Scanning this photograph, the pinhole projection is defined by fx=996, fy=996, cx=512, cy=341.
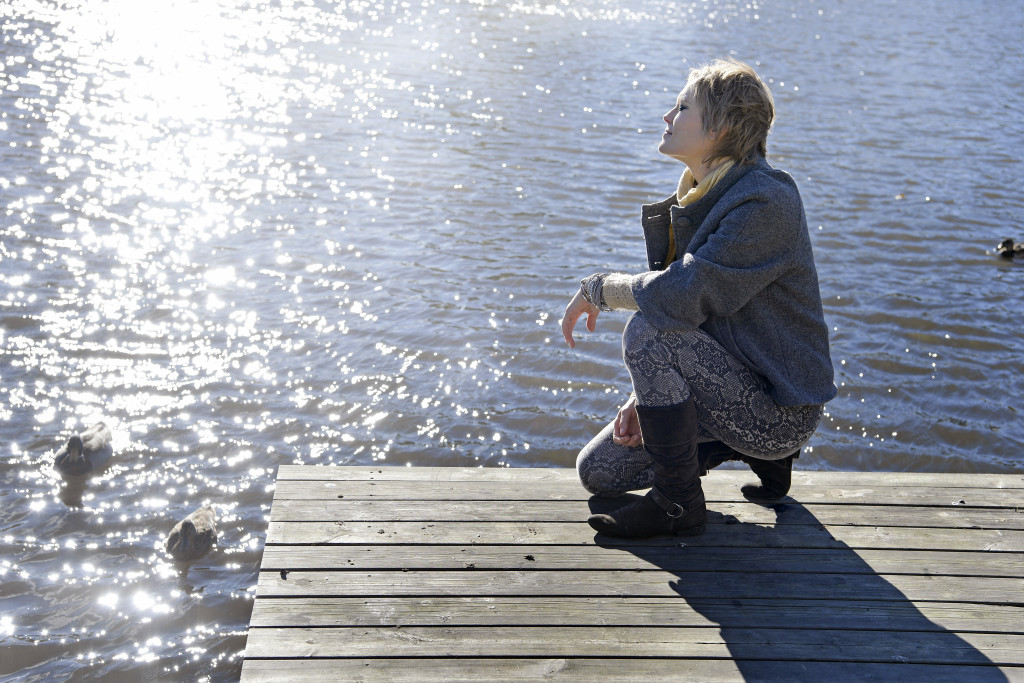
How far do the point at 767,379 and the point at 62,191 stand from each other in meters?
8.54

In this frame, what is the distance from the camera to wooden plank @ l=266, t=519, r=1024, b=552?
3.81 metres

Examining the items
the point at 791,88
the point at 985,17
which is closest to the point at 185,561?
the point at 791,88

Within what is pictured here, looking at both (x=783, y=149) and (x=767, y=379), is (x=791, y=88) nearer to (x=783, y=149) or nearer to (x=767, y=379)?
(x=783, y=149)

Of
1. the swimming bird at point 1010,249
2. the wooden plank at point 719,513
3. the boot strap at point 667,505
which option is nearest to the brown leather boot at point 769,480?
the wooden plank at point 719,513

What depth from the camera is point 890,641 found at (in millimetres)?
3273

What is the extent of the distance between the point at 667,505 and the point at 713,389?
49 cm

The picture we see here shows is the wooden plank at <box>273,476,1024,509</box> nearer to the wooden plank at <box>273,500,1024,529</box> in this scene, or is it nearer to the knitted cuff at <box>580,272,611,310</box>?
the wooden plank at <box>273,500,1024,529</box>

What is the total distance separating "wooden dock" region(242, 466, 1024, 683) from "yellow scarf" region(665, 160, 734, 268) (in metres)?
1.11

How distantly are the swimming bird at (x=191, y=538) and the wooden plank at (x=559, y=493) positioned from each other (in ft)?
3.54

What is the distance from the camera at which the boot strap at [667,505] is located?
3.74 meters

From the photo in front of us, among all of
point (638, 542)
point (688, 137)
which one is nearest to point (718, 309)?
point (688, 137)

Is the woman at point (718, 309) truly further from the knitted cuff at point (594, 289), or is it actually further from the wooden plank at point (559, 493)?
the wooden plank at point (559, 493)

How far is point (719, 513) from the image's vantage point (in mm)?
4043

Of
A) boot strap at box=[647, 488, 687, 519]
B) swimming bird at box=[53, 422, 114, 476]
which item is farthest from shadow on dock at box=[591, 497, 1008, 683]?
swimming bird at box=[53, 422, 114, 476]
